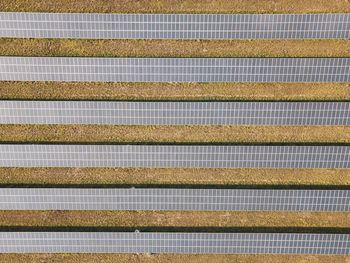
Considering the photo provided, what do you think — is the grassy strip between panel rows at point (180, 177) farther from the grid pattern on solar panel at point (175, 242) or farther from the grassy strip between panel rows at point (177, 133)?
the grid pattern on solar panel at point (175, 242)

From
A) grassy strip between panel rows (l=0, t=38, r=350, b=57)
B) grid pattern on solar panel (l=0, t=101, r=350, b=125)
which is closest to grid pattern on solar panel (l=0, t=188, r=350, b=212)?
grid pattern on solar panel (l=0, t=101, r=350, b=125)

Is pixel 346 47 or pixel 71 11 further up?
pixel 71 11

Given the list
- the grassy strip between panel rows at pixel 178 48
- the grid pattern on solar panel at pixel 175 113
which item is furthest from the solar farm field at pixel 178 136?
the grid pattern on solar panel at pixel 175 113

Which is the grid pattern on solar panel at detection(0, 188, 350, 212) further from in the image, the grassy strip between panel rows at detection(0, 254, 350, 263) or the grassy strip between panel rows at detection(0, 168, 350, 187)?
the grassy strip between panel rows at detection(0, 254, 350, 263)

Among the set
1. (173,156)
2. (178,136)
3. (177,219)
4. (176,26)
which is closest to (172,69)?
(176,26)

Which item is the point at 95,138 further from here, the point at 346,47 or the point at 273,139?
the point at 346,47

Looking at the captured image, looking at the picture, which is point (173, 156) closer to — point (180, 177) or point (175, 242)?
point (180, 177)

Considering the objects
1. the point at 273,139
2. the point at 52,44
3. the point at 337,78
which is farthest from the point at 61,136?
the point at 337,78
